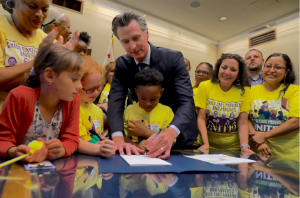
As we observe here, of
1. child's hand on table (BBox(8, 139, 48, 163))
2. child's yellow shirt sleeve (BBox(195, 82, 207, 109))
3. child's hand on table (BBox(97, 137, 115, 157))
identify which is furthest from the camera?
child's yellow shirt sleeve (BBox(195, 82, 207, 109))

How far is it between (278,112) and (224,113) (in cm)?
55

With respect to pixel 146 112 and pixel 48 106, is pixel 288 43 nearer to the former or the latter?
pixel 146 112

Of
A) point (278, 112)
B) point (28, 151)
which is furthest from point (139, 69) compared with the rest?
point (278, 112)

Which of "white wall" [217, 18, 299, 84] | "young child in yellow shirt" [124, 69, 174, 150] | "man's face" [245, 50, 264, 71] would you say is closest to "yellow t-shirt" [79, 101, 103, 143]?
"young child in yellow shirt" [124, 69, 174, 150]

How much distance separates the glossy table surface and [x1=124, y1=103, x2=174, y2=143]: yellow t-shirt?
0.82 m

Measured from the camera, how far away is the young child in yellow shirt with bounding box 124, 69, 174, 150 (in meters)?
1.39

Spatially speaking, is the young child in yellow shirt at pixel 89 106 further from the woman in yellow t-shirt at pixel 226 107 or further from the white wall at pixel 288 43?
the white wall at pixel 288 43

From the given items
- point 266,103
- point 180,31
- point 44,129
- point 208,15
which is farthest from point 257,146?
point 180,31

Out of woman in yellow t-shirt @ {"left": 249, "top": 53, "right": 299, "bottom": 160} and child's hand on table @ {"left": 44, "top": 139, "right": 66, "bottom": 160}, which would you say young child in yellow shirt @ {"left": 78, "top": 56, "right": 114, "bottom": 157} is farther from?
woman in yellow t-shirt @ {"left": 249, "top": 53, "right": 299, "bottom": 160}

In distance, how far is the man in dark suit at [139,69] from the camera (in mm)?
1312

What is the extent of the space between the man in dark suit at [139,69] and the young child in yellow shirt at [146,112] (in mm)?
93

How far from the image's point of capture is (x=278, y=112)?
6.25 ft

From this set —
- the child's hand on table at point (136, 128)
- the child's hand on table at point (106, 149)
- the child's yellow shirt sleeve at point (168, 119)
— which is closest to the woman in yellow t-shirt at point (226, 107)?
the child's yellow shirt sleeve at point (168, 119)

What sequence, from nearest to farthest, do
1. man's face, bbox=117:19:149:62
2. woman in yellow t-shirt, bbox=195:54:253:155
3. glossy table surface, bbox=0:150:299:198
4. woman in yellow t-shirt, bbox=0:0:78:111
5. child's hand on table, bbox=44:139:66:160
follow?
glossy table surface, bbox=0:150:299:198 → child's hand on table, bbox=44:139:66:160 → woman in yellow t-shirt, bbox=0:0:78:111 → man's face, bbox=117:19:149:62 → woman in yellow t-shirt, bbox=195:54:253:155
